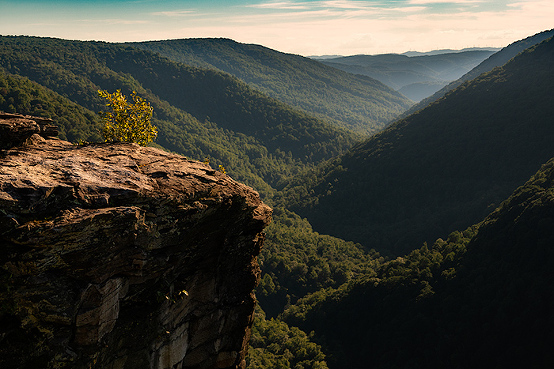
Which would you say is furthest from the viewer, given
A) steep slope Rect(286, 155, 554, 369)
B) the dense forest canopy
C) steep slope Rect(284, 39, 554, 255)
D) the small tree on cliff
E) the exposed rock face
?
steep slope Rect(284, 39, 554, 255)

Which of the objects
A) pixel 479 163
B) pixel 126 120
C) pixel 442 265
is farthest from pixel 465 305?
pixel 479 163

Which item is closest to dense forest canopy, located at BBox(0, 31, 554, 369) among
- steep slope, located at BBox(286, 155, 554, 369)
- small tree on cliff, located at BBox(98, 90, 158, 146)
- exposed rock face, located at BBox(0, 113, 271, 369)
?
steep slope, located at BBox(286, 155, 554, 369)

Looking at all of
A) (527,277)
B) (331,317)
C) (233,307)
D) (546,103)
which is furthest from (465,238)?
(233,307)

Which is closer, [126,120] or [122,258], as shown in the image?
[122,258]

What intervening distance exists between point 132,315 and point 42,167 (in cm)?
747

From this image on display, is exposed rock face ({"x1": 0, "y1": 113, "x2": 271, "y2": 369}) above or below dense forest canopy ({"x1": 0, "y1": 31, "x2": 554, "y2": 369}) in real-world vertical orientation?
above

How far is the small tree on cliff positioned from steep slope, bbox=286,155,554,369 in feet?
299

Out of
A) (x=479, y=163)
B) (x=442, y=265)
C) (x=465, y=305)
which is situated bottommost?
(x=465, y=305)

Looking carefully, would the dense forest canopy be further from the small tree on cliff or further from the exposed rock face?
the exposed rock face

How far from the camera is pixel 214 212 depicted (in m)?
17.4

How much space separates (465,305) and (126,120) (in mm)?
97618

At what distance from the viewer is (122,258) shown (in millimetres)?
14672

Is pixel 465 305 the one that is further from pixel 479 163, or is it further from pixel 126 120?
pixel 479 163

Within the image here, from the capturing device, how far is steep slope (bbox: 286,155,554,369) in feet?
274
